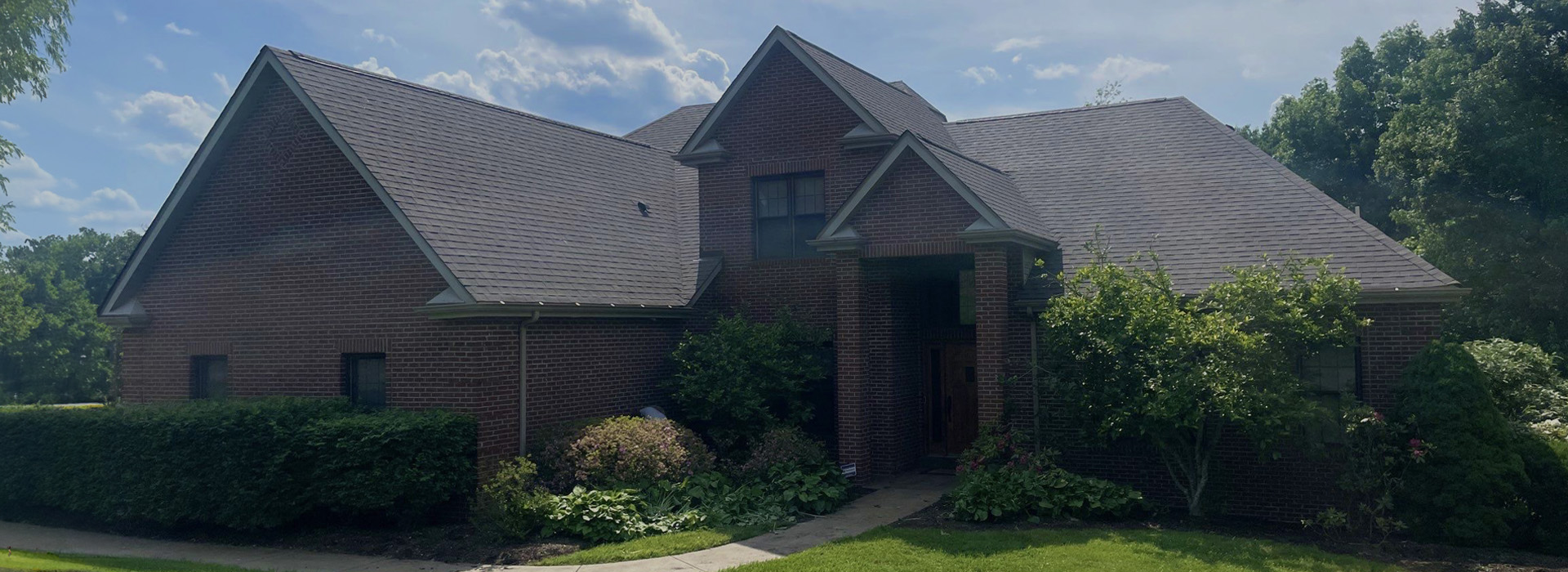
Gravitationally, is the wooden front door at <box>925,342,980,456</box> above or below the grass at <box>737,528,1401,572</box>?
above

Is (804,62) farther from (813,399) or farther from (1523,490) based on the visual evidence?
(1523,490)

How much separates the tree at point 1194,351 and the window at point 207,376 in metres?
12.7

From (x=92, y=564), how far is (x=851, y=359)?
10.2 m

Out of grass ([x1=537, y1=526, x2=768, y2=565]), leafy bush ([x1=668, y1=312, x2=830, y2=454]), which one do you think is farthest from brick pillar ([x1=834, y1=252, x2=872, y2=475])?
grass ([x1=537, y1=526, x2=768, y2=565])

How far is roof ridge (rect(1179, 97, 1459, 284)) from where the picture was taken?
13.4 meters

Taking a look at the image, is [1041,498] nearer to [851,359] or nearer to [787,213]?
[851,359]

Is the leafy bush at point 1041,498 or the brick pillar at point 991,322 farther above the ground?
the brick pillar at point 991,322

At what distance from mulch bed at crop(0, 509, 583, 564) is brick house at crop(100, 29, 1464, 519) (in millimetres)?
1285

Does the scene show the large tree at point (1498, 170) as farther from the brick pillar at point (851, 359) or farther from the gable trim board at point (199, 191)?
the gable trim board at point (199, 191)

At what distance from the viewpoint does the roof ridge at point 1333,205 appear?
43.9ft

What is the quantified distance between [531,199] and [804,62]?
211 inches

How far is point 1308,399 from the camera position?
1318 centimetres

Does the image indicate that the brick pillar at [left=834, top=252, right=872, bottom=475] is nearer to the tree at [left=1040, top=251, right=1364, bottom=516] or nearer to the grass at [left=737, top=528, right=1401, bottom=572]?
the tree at [left=1040, top=251, right=1364, bottom=516]

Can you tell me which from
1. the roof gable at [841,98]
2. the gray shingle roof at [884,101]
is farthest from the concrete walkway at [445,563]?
the gray shingle roof at [884,101]
